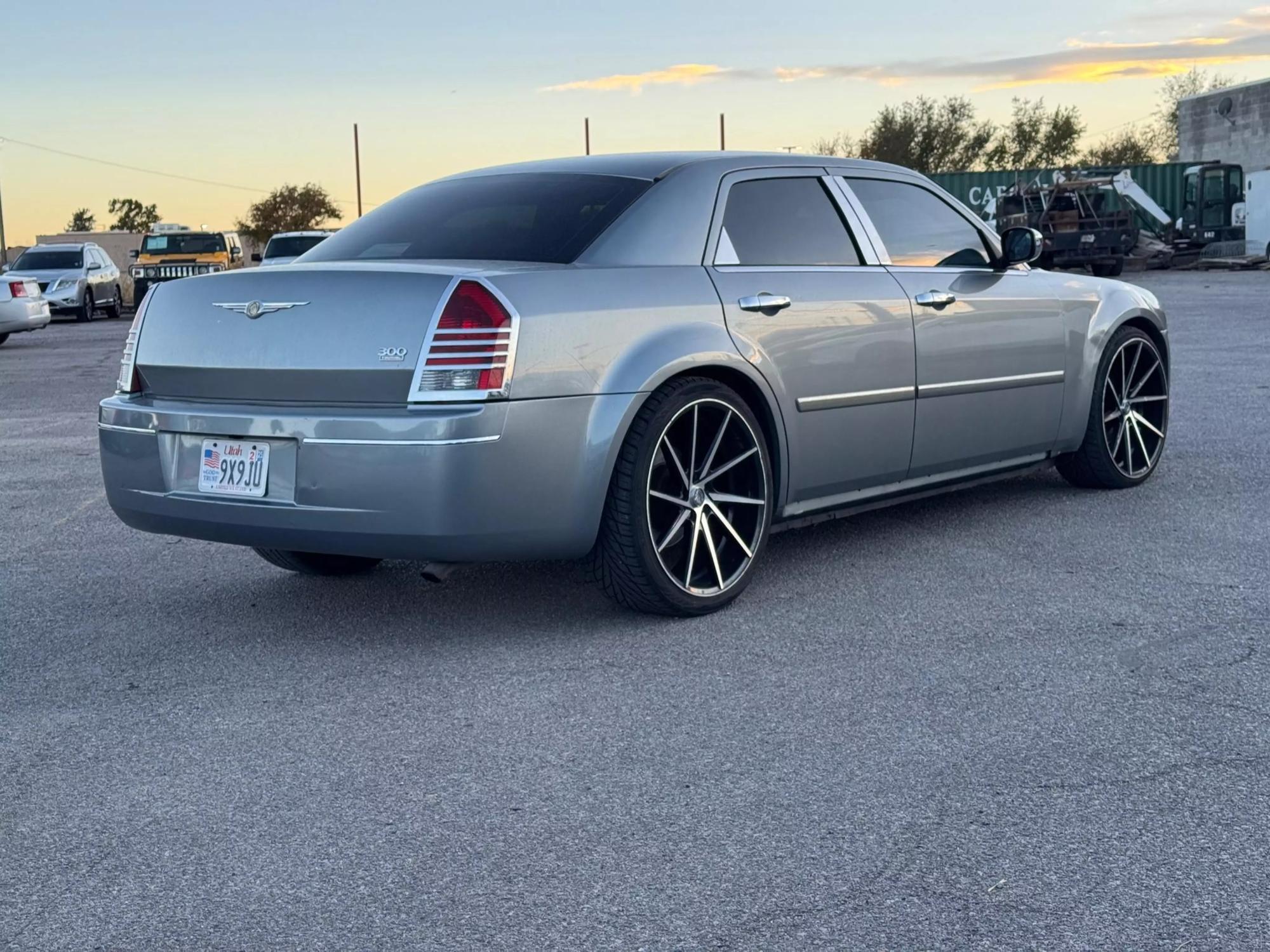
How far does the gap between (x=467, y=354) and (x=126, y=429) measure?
4.39 feet

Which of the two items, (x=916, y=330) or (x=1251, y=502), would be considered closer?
(x=916, y=330)

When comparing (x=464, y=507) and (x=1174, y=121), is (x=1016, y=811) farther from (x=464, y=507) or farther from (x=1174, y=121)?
(x=1174, y=121)

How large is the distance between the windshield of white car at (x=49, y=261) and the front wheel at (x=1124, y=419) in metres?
27.2

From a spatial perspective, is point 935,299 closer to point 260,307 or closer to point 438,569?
point 438,569

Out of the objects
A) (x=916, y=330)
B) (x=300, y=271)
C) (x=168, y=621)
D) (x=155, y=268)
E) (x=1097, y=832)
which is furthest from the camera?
(x=155, y=268)

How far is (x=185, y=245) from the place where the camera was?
32844mm

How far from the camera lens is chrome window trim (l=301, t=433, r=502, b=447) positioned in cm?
442

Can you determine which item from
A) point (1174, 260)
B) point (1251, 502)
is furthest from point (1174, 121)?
point (1251, 502)

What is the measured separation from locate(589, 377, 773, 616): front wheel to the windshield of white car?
28.3 meters

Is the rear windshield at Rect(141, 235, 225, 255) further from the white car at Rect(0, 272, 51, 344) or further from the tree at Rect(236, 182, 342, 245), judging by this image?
the tree at Rect(236, 182, 342, 245)

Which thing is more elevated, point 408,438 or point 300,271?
point 300,271

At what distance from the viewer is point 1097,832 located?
315 cm

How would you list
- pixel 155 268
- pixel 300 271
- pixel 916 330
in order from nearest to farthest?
1. pixel 300 271
2. pixel 916 330
3. pixel 155 268

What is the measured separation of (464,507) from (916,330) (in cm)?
220
